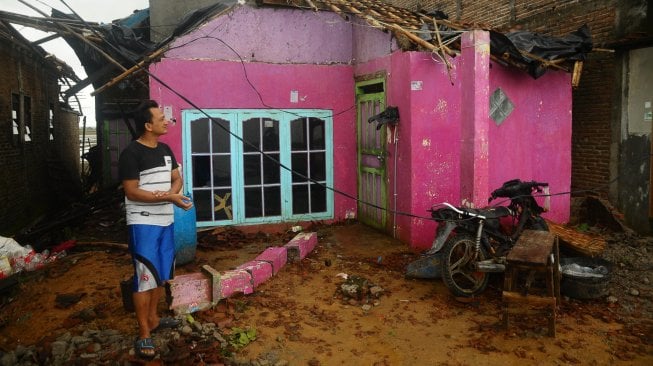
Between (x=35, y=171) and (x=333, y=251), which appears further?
(x=35, y=171)

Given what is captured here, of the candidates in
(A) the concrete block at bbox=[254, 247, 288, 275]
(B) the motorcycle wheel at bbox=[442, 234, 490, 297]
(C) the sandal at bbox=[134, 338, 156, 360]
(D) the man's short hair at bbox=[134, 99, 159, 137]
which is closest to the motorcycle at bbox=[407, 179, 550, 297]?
(B) the motorcycle wheel at bbox=[442, 234, 490, 297]

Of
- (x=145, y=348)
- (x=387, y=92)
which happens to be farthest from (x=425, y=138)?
(x=145, y=348)

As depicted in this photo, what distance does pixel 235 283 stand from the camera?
5.18 m

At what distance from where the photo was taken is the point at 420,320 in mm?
4805

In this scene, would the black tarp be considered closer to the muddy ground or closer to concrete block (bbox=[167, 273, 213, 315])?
the muddy ground

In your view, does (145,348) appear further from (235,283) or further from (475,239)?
(475,239)

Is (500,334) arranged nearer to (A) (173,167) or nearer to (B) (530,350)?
(B) (530,350)

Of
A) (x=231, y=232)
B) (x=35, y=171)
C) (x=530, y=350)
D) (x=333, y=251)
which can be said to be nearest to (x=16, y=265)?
(x=231, y=232)

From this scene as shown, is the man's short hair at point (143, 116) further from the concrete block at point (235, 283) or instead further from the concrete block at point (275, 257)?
the concrete block at point (275, 257)

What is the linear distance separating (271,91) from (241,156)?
4.14 ft

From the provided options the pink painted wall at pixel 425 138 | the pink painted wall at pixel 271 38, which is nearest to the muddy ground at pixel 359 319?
the pink painted wall at pixel 425 138

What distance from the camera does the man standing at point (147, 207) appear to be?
3.79 metres

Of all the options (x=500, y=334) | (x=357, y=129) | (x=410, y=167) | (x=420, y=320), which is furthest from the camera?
(x=357, y=129)

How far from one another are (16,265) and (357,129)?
574 centimetres
